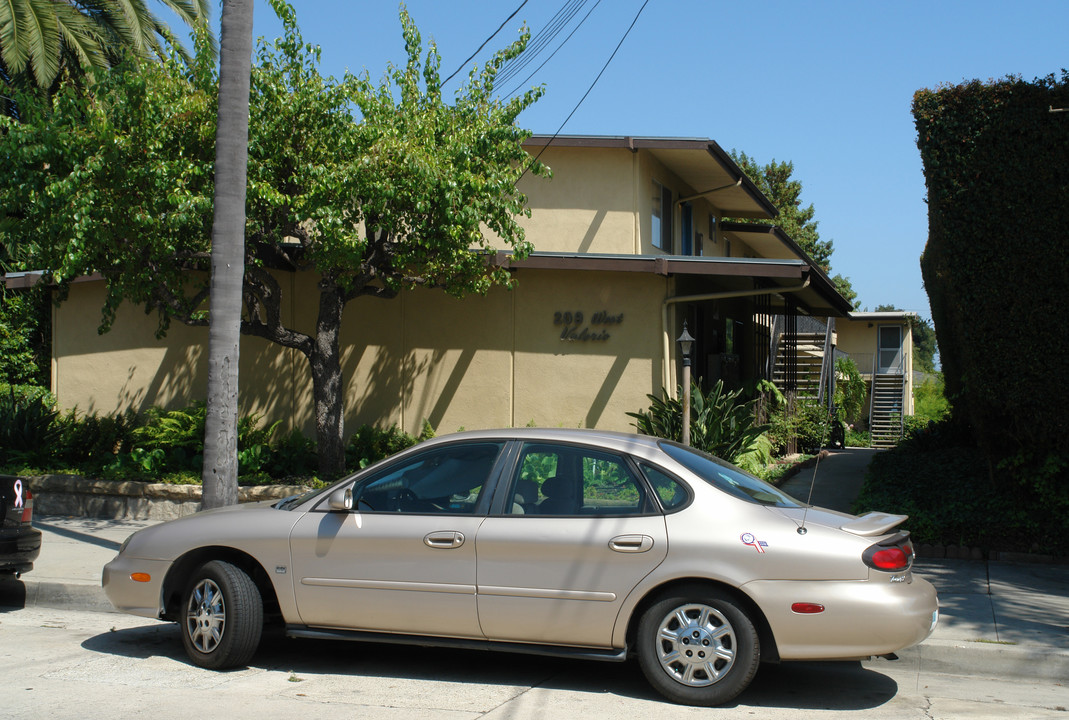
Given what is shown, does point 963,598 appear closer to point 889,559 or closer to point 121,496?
point 889,559

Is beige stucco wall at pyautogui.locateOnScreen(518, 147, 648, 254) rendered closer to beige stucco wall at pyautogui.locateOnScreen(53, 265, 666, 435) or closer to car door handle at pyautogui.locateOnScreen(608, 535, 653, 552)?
beige stucco wall at pyautogui.locateOnScreen(53, 265, 666, 435)

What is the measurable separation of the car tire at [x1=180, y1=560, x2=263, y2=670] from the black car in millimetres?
2672

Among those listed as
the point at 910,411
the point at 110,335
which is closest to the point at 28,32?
the point at 110,335

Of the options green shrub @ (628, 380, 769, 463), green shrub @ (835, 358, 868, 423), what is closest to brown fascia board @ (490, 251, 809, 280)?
green shrub @ (628, 380, 769, 463)

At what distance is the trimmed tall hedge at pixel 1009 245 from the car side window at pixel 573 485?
18.5ft

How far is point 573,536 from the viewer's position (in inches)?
222

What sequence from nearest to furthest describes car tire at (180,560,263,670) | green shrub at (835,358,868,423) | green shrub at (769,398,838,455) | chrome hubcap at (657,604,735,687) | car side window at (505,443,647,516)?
chrome hubcap at (657,604,735,687) → car side window at (505,443,647,516) → car tire at (180,560,263,670) → green shrub at (769,398,838,455) → green shrub at (835,358,868,423)

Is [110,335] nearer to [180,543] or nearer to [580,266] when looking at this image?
[580,266]

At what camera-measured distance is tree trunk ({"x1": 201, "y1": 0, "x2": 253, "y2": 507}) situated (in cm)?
873

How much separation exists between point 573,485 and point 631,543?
1.84ft

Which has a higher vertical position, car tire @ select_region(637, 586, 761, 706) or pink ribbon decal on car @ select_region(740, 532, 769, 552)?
pink ribbon decal on car @ select_region(740, 532, 769, 552)

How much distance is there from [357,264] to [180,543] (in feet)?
18.4

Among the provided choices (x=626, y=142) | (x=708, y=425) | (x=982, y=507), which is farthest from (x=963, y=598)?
(x=626, y=142)

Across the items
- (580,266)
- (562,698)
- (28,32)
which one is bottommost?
(562,698)
